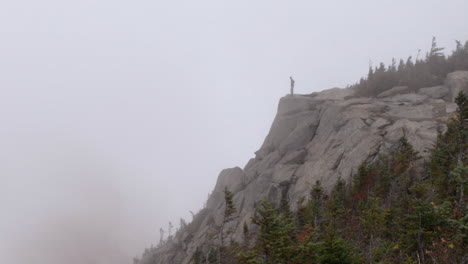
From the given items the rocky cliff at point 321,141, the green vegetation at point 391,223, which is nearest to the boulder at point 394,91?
the rocky cliff at point 321,141

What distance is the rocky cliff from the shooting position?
38969 mm

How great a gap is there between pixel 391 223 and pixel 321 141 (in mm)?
31160

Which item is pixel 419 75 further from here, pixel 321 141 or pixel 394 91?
pixel 321 141

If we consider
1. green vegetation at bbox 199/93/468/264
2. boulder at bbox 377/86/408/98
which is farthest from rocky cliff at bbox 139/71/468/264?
green vegetation at bbox 199/93/468/264

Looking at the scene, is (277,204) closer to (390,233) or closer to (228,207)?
(228,207)

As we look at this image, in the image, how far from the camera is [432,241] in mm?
13789

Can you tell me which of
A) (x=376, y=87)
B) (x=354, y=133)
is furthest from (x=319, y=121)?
(x=376, y=87)

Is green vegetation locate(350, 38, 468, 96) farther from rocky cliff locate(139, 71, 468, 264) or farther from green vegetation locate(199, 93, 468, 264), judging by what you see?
green vegetation locate(199, 93, 468, 264)

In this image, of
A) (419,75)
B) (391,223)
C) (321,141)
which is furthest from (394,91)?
(391,223)

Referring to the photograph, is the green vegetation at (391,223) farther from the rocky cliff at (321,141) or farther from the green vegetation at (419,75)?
the green vegetation at (419,75)

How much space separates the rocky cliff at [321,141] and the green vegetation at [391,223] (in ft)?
→ 20.9

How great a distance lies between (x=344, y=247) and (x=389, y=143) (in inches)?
1156

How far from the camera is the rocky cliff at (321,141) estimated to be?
39.0m

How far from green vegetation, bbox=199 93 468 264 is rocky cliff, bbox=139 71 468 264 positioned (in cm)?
636
